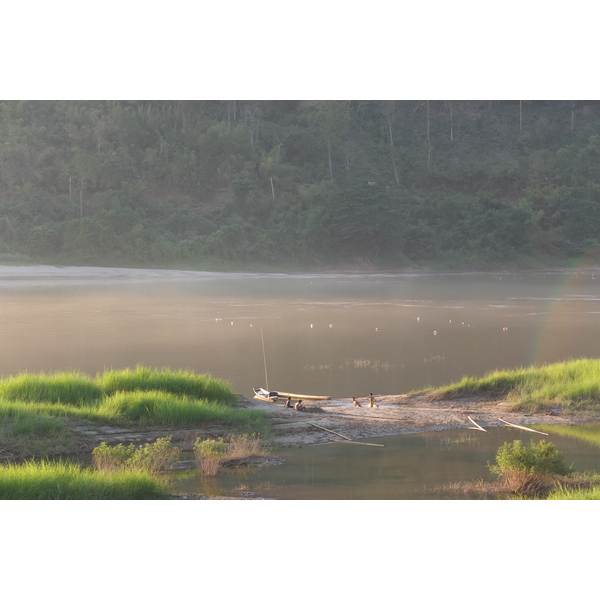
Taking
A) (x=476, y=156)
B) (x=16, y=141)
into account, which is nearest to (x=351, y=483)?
(x=16, y=141)

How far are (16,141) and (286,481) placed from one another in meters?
51.5

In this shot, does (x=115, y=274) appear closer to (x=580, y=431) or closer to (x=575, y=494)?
(x=580, y=431)

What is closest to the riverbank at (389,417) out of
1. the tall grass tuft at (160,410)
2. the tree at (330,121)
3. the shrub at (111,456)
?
the tall grass tuft at (160,410)

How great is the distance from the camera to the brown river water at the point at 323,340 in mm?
9078

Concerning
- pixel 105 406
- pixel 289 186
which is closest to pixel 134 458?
pixel 105 406

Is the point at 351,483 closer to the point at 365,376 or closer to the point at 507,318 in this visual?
the point at 365,376

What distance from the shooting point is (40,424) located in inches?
360

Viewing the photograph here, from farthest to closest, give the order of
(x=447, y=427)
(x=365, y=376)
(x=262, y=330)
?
(x=262, y=330), (x=365, y=376), (x=447, y=427)

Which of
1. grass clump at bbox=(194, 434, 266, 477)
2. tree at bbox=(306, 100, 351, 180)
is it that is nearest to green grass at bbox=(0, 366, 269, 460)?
grass clump at bbox=(194, 434, 266, 477)

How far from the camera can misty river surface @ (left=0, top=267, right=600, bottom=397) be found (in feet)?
55.9

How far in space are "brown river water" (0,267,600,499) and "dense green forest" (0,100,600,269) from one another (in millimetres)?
10847

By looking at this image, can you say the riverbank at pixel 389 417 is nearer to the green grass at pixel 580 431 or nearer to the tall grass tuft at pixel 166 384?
the green grass at pixel 580 431

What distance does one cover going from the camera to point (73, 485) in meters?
7.06

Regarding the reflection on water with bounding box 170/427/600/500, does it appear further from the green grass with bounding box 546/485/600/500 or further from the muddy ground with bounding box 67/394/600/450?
the green grass with bounding box 546/485/600/500
